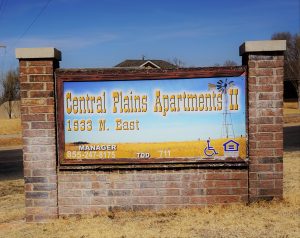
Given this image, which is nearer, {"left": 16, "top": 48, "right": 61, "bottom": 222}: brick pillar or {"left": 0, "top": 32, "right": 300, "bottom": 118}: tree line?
{"left": 16, "top": 48, "right": 61, "bottom": 222}: brick pillar

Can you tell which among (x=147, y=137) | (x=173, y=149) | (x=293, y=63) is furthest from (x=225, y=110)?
(x=293, y=63)

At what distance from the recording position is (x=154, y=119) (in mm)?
6031

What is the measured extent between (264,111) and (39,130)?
143 inches

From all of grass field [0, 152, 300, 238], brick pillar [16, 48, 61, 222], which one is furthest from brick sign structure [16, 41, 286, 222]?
grass field [0, 152, 300, 238]

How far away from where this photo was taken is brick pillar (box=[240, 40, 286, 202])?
5926 millimetres

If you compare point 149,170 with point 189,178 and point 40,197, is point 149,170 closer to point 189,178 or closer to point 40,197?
point 189,178

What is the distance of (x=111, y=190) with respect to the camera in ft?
20.0

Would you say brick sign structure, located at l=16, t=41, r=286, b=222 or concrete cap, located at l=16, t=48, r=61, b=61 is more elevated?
concrete cap, located at l=16, t=48, r=61, b=61

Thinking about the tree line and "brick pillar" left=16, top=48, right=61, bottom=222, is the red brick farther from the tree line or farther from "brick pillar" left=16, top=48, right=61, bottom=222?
the tree line

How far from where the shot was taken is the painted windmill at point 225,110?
19.5ft

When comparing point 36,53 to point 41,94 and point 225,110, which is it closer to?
point 41,94

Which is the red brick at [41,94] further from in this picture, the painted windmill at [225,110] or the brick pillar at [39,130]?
the painted windmill at [225,110]

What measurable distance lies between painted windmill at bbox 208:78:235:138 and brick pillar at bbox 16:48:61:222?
103 inches

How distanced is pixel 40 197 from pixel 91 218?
0.90 m
